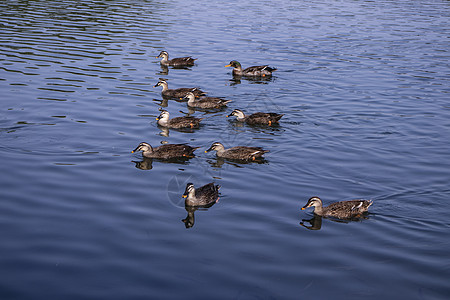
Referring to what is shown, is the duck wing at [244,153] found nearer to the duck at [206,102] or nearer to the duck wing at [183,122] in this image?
the duck wing at [183,122]

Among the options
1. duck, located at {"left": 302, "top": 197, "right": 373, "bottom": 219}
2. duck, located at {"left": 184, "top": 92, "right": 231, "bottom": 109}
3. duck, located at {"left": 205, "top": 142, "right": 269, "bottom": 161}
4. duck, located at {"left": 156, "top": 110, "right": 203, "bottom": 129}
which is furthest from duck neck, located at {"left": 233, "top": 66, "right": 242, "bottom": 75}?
duck, located at {"left": 302, "top": 197, "right": 373, "bottom": 219}

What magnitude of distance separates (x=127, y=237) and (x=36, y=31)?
25871 mm

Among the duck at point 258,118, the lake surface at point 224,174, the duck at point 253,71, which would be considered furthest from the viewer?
the duck at point 253,71

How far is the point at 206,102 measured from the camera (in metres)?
22.0

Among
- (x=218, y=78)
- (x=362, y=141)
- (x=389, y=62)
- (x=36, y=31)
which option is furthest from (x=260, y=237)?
(x=36, y=31)

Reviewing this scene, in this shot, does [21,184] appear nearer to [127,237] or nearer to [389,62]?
[127,237]

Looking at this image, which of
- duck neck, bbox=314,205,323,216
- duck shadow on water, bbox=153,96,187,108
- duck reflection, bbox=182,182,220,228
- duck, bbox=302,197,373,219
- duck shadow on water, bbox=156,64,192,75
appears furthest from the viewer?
duck shadow on water, bbox=156,64,192,75

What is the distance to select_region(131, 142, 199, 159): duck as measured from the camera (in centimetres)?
1634

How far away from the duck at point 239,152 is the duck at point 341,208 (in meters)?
3.58

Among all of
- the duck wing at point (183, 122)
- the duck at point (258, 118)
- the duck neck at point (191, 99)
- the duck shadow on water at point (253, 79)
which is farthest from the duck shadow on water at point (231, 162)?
the duck shadow on water at point (253, 79)

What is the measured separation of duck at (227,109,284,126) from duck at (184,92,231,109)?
167cm

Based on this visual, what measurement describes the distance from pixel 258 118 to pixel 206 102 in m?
3.01

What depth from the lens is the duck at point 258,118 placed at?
64.1 ft

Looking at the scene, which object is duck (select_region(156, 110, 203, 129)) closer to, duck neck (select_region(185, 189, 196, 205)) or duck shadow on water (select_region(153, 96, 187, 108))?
duck shadow on water (select_region(153, 96, 187, 108))
